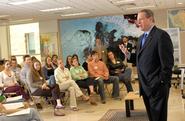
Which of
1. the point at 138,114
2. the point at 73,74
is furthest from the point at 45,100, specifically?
the point at 138,114

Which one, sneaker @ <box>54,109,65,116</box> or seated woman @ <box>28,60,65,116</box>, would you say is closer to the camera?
sneaker @ <box>54,109,65,116</box>

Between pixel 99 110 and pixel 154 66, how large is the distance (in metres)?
3.45

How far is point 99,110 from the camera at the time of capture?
20.4 feet

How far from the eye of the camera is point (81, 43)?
43.4 feet

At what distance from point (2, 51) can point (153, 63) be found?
12.7 meters

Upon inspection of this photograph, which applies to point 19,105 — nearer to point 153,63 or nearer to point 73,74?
point 153,63

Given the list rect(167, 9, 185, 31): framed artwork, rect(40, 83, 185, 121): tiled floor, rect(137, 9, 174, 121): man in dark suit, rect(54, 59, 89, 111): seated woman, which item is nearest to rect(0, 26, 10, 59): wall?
rect(167, 9, 185, 31): framed artwork

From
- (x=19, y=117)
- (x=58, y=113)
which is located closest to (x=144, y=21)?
(x=19, y=117)

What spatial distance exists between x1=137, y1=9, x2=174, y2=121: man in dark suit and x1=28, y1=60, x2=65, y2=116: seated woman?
10.8 feet

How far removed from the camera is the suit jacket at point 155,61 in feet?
9.34

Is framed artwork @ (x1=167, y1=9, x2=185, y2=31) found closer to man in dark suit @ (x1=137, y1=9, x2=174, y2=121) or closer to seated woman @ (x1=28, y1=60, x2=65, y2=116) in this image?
seated woman @ (x1=28, y1=60, x2=65, y2=116)

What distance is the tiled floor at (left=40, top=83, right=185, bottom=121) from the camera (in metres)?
5.46

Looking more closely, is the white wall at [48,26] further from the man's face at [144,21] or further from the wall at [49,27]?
the man's face at [144,21]

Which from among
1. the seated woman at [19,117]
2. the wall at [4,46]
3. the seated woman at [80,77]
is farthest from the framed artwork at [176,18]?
the seated woman at [19,117]
